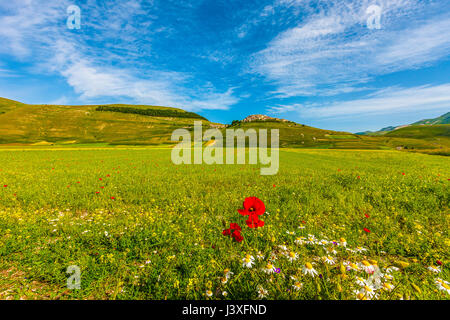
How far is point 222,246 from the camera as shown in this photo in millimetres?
4078

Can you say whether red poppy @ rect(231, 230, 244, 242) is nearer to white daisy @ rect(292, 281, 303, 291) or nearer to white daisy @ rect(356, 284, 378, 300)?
white daisy @ rect(292, 281, 303, 291)

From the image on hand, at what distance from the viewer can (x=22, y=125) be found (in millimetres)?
136500

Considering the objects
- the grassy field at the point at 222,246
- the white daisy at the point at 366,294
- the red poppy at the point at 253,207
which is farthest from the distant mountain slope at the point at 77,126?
the white daisy at the point at 366,294

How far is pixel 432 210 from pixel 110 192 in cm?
1342

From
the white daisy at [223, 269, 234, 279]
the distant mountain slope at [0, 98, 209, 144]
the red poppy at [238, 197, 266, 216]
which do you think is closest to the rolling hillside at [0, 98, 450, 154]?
the distant mountain slope at [0, 98, 209, 144]

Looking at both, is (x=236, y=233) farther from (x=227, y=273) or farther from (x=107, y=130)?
(x=107, y=130)

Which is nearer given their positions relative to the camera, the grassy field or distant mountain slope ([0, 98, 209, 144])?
the grassy field

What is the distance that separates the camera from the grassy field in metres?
2.74

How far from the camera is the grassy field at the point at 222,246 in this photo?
274 cm

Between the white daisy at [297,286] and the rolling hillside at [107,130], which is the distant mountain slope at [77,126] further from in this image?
the white daisy at [297,286]

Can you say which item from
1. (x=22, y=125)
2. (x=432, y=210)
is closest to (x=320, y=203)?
(x=432, y=210)

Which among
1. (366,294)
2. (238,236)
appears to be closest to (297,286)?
(366,294)
